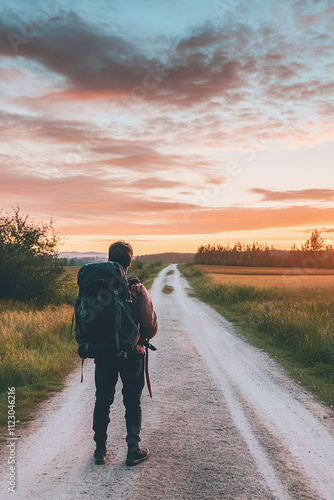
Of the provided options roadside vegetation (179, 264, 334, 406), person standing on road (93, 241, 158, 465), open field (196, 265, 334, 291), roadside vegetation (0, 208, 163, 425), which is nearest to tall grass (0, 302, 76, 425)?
roadside vegetation (0, 208, 163, 425)

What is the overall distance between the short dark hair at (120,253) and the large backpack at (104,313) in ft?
0.57

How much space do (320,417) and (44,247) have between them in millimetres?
14712

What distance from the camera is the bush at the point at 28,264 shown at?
1606cm

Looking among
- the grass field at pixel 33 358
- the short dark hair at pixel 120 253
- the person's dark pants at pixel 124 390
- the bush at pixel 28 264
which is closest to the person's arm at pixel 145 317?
the person's dark pants at pixel 124 390

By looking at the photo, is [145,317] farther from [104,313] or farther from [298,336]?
[298,336]

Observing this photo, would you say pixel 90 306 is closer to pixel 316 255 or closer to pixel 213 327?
pixel 213 327

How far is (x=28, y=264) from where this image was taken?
16.5 m

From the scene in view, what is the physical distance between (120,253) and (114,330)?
0.83m

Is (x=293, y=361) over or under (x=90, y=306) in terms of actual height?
under

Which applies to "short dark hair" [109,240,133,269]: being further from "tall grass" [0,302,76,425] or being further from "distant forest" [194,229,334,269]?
"distant forest" [194,229,334,269]

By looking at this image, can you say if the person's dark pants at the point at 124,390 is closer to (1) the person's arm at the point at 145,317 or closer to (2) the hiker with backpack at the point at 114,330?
(2) the hiker with backpack at the point at 114,330

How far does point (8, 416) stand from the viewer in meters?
5.18

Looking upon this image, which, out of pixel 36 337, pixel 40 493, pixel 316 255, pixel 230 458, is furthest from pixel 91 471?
pixel 316 255

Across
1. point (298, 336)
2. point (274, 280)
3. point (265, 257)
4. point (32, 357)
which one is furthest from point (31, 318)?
point (265, 257)
